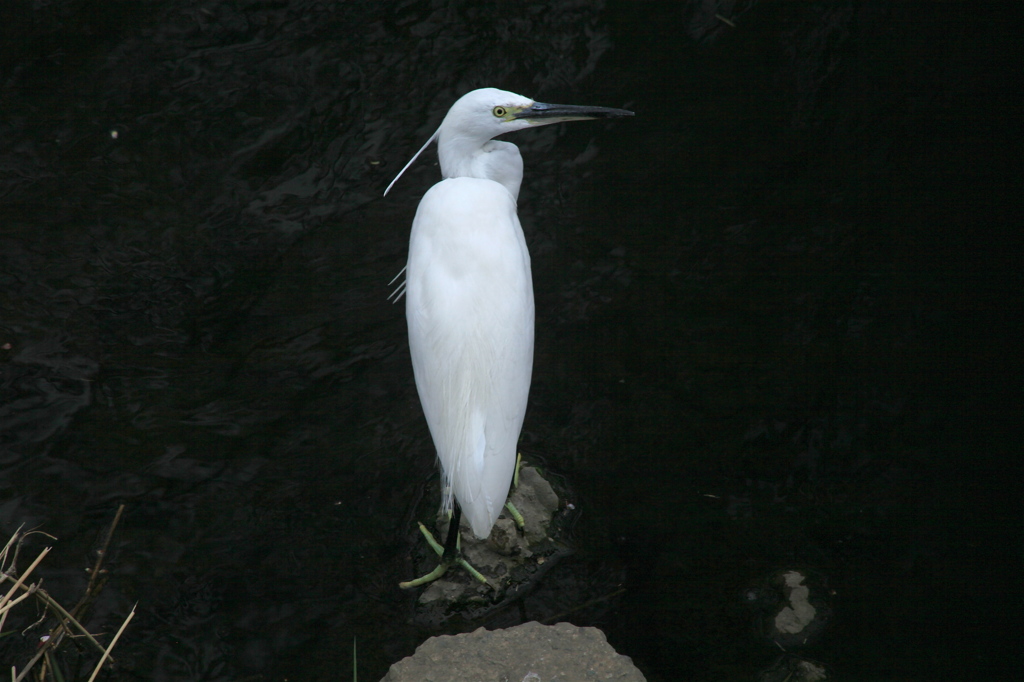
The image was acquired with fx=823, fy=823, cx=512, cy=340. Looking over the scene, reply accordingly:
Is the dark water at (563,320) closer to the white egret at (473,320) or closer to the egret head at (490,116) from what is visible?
the white egret at (473,320)

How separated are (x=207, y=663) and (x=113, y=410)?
101 cm

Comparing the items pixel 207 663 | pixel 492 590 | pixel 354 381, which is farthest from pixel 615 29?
pixel 207 663

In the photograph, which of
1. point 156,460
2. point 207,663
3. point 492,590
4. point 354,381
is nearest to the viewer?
point 207,663

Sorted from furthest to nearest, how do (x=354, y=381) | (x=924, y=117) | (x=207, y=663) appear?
(x=924, y=117), (x=354, y=381), (x=207, y=663)

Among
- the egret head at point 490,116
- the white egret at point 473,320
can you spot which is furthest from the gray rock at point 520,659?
the egret head at point 490,116

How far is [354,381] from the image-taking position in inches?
119

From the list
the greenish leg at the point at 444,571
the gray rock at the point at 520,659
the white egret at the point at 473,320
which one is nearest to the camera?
the gray rock at the point at 520,659

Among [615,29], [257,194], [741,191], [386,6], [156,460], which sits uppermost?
[386,6]

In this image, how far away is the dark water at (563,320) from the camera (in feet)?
8.25

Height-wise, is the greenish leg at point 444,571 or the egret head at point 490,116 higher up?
the egret head at point 490,116

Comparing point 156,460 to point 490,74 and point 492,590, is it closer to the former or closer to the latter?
point 492,590

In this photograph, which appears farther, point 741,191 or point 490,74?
point 490,74

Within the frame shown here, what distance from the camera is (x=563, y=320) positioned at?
125 inches

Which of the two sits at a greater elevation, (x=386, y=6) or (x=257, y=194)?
(x=386, y=6)
